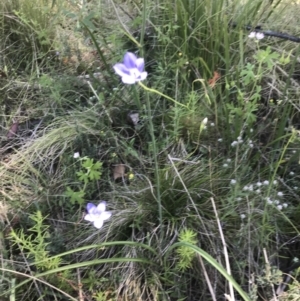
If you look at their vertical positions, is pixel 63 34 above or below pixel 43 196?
above

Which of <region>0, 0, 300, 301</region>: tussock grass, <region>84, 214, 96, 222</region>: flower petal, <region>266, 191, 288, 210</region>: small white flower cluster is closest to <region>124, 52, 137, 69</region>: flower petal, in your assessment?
<region>0, 0, 300, 301</region>: tussock grass

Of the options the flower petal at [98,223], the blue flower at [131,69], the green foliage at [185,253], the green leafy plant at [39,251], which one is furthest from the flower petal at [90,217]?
the blue flower at [131,69]

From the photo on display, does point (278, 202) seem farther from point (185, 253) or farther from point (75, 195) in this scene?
point (75, 195)

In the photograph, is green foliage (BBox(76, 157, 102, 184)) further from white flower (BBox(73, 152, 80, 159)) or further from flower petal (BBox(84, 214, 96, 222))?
flower petal (BBox(84, 214, 96, 222))

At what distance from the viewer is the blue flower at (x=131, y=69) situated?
1.13 meters

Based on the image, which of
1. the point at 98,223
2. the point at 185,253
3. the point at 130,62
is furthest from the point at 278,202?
the point at 130,62

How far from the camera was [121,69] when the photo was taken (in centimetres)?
115

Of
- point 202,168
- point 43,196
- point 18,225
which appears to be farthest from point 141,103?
point 18,225

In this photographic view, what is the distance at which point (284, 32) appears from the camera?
2.01 m

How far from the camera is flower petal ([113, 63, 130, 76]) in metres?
1.14

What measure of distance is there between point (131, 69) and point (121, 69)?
23mm

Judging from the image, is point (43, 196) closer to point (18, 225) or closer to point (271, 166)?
point (18, 225)

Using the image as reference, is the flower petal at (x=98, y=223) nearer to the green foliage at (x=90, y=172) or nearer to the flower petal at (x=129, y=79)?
the green foliage at (x=90, y=172)

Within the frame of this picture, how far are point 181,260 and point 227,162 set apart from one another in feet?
1.20
